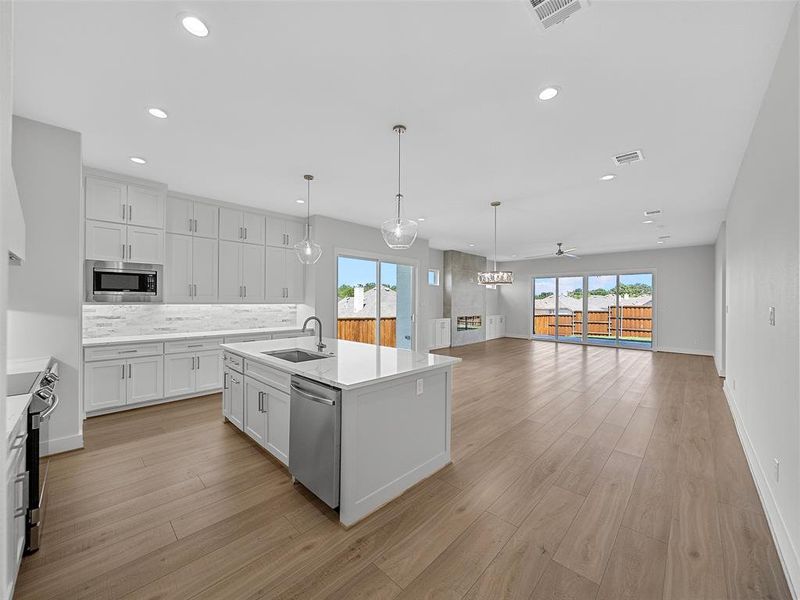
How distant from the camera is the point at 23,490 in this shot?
5.55ft

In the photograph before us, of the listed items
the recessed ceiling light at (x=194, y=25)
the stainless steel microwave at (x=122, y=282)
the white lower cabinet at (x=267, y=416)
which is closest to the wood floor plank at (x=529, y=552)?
the white lower cabinet at (x=267, y=416)

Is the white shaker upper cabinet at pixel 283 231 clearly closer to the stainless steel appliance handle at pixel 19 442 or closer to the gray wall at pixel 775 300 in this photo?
the stainless steel appliance handle at pixel 19 442

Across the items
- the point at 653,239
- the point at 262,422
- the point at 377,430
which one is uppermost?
the point at 653,239

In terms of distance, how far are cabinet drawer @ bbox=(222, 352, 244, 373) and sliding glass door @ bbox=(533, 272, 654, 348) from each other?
9.85 m

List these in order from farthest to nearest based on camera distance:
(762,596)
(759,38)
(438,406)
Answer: (438,406) < (759,38) < (762,596)

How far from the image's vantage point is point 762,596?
5.39 feet

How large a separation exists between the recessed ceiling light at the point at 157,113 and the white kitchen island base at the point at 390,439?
8.50ft

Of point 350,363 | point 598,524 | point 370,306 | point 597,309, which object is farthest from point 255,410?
point 597,309

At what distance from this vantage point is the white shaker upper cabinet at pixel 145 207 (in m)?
4.17

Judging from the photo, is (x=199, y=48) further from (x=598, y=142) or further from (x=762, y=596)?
(x=762, y=596)

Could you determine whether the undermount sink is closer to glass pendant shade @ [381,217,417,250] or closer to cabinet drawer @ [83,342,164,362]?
glass pendant shade @ [381,217,417,250]

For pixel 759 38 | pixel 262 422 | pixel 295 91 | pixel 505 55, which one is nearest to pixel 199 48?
pixel 295 91

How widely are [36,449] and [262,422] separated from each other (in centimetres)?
137

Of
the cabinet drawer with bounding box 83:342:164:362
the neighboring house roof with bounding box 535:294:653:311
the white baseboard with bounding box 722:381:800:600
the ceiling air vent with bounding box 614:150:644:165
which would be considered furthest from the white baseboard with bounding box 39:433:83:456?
the neighboring house roof with bounding box 535:294:653:311
